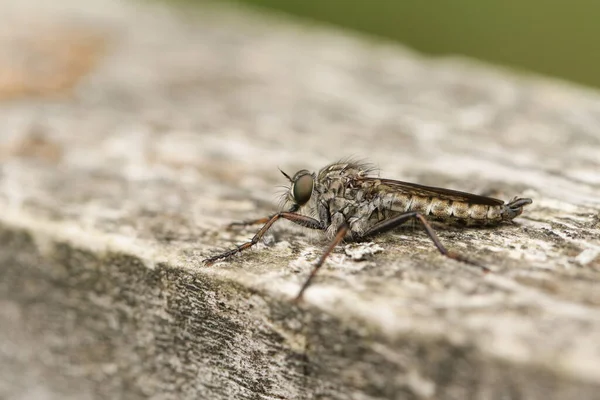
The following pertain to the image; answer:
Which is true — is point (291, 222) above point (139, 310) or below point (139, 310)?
above

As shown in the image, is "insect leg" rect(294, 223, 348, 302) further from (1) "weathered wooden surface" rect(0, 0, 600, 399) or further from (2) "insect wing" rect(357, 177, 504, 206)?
(2) "insect wing" rect(357, 177, 504, 206)

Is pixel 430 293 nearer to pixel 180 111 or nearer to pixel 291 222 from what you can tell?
pixel 291 222

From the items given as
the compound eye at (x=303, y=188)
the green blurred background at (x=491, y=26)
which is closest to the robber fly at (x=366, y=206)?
the compound eye at (x=303, y=188)

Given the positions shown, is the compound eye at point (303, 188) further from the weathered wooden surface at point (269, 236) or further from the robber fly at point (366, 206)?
the weathered wooden surface at point (269, 236)

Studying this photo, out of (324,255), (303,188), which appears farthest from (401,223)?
(303,188)

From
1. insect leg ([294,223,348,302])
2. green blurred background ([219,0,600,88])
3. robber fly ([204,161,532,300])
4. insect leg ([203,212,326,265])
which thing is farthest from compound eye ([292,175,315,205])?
green blurred background ([219,0,600,88])

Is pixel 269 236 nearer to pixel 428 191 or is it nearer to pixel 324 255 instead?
pixel 324 255

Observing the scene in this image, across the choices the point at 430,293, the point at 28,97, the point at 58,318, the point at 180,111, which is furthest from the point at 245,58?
the point at 430,293
